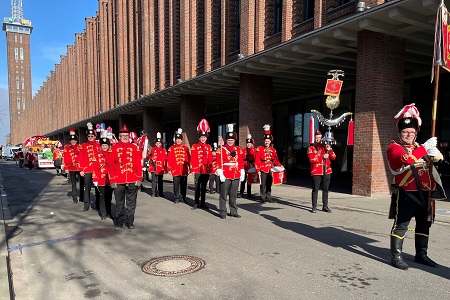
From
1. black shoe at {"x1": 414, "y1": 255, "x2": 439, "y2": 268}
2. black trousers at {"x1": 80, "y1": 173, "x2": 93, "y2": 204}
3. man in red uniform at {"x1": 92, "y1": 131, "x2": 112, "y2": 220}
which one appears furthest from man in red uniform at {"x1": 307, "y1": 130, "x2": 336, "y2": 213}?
black trousers at {"x1": 80, "y1": 173, "x2": 93, "y2": 204}

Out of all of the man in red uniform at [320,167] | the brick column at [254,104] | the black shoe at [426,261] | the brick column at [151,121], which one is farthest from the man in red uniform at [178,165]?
the brick column at [151,121]

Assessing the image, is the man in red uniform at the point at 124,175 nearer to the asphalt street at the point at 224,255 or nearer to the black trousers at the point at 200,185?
the asphalt street at the point at 224,255

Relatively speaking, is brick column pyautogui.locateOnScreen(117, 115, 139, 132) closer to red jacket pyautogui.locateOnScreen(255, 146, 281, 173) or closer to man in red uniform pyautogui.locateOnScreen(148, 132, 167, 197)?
man in red uniform pyautogui.locateOnScreen(148, 132, 167, 197)

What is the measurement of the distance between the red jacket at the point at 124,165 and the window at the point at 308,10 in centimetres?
1025

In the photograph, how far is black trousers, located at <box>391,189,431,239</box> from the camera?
434 cm

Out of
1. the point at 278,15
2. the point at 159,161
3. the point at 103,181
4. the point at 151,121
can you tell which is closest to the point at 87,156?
the point at 103,181

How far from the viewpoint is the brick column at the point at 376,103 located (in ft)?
32.5

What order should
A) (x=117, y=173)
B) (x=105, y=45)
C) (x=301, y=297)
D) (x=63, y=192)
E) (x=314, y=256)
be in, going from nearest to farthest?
(x=301, y=297) < (x=314, y=256) < (x=117, y=173) < (x=63, y=192) < (x=105, y=45)

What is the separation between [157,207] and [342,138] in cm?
1362

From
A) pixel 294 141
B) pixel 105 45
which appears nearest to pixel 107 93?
pixel 105 45

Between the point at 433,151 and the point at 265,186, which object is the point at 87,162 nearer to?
the point at 265,186

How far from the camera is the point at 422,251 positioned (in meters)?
4.55

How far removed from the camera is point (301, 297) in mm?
3602

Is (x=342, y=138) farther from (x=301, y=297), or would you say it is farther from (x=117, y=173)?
(x=301, y=297)
